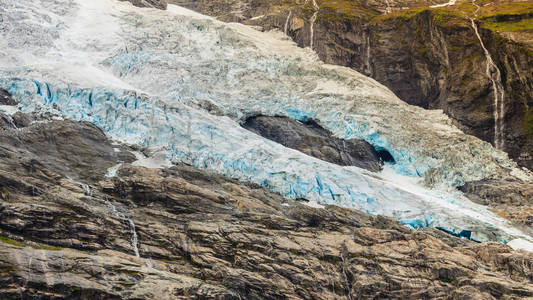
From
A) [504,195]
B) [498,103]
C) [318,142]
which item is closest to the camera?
[504,195]

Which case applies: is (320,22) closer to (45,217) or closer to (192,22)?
(192,22)

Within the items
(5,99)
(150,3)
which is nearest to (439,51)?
(150,3)

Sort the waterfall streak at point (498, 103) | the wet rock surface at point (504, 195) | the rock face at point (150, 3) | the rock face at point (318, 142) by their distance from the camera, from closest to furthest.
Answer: the wet rock surface at point (504, 195) → the rock face at point (318, 142) → the waterfall streak at point (498, 103) → the rock face at point (150, 3)

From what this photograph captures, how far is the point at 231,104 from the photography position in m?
43.2

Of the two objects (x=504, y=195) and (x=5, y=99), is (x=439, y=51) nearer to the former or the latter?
(x=504, y=195)

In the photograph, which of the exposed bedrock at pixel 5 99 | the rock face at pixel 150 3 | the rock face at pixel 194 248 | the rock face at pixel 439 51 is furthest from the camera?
the rock face at pixel 150 3

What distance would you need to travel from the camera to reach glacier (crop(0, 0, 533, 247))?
106ft

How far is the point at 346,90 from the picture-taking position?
48312mm

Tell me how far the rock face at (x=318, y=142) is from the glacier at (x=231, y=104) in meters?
0.83

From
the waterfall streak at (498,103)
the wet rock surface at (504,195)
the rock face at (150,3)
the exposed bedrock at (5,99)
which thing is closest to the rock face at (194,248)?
the exposed bedrock at (5,99)

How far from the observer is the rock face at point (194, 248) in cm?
1833

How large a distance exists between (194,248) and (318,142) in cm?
2162

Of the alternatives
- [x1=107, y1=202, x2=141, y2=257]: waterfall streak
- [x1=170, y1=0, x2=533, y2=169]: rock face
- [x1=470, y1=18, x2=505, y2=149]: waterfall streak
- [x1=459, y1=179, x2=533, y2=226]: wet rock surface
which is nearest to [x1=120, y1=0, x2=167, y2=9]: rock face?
[x1=170, y1=0, x2=533, y2=169]: rock face

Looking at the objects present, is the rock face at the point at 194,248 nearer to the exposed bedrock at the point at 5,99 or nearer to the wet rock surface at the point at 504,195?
the exposed bedrock at the point at 5,99
